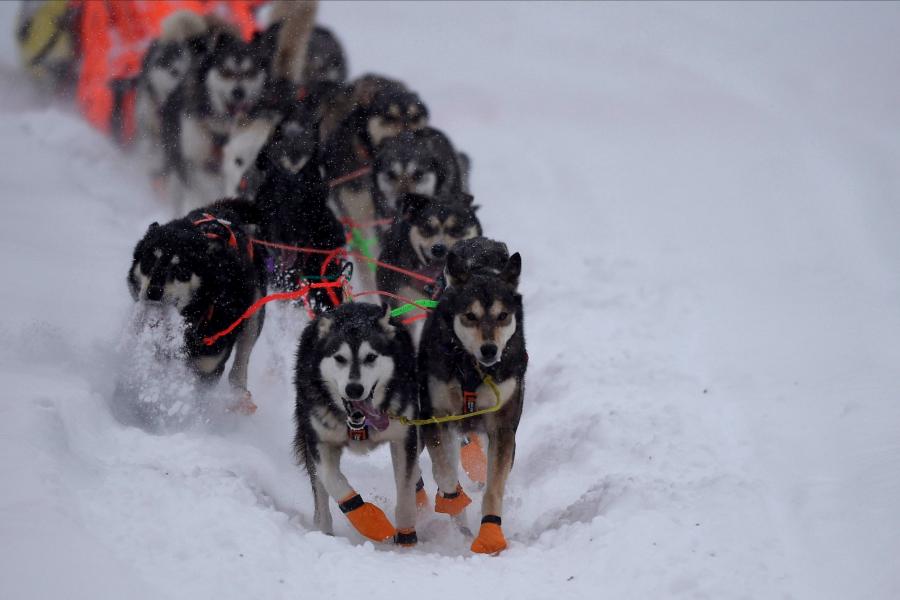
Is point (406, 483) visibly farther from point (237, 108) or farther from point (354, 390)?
point (237, 108)

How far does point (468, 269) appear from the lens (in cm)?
355

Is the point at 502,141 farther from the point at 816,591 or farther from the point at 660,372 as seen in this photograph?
the point at 816,591

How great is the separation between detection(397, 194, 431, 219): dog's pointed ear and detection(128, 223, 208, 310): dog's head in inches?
45.7

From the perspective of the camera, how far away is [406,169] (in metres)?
5.64

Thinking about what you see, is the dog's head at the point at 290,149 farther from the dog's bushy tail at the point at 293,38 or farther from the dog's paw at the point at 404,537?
the dog's paw at the point at 404,537

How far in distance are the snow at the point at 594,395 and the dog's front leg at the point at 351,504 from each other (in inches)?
6.2

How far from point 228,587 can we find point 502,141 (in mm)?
8150

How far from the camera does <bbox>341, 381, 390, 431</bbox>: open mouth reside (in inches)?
124

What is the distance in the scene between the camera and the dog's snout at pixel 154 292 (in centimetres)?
378

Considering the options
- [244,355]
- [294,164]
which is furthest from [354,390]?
[294,164]

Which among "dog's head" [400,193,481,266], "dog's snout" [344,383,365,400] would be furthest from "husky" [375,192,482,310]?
"dog's snout" [344,383,365,400]

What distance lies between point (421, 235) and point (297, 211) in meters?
0.65

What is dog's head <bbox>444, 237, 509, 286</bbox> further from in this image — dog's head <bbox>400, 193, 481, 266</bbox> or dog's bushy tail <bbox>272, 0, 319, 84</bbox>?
dog's bushy tail <bbox>272, 0, 319, 84</bbox>

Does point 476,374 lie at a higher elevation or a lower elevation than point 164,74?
higher
